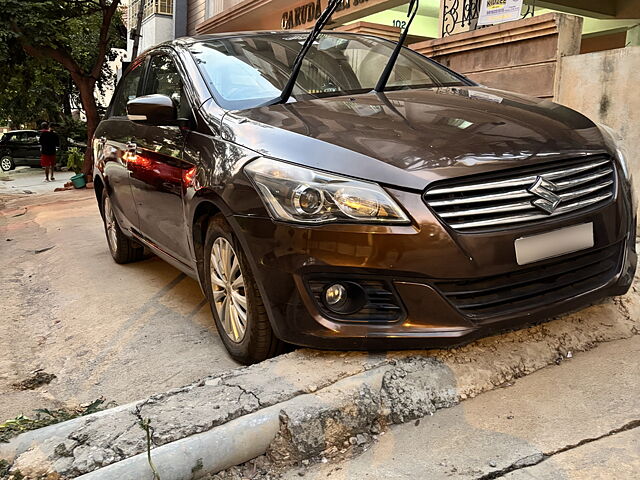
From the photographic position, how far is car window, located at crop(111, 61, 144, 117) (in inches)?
183

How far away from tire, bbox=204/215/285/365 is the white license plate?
1083mm

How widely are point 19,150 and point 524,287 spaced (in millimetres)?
24961

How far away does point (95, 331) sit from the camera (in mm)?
3775

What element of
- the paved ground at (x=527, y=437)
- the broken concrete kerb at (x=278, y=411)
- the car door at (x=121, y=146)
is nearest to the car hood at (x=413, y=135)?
the broken concrete kerb at (x=278, y=411)

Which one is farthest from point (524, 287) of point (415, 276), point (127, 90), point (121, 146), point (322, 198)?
point (127, 90)

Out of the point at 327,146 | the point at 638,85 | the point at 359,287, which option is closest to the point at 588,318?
the point at 359,287

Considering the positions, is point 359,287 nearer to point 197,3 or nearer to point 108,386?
point 108,386

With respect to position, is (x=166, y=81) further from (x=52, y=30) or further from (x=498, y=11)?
(x=52, y=30)

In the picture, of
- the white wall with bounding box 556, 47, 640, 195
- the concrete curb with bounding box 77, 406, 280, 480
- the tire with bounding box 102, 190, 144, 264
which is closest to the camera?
the concrete curb with bounding box 77, 406, 280, 480

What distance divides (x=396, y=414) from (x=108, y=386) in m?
1.48

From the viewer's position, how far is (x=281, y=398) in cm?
221

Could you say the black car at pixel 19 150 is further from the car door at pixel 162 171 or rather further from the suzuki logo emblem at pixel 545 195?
the suzuki logo emblem at pixel 545 195

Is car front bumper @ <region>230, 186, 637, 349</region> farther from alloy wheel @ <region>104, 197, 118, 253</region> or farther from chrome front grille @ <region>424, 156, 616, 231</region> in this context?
alloy wheel @ <region>104, 197, 118, 253</region>

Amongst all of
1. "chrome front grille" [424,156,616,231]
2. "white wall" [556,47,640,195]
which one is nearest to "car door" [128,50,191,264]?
"chrome front grille" [424,156,616,231]
